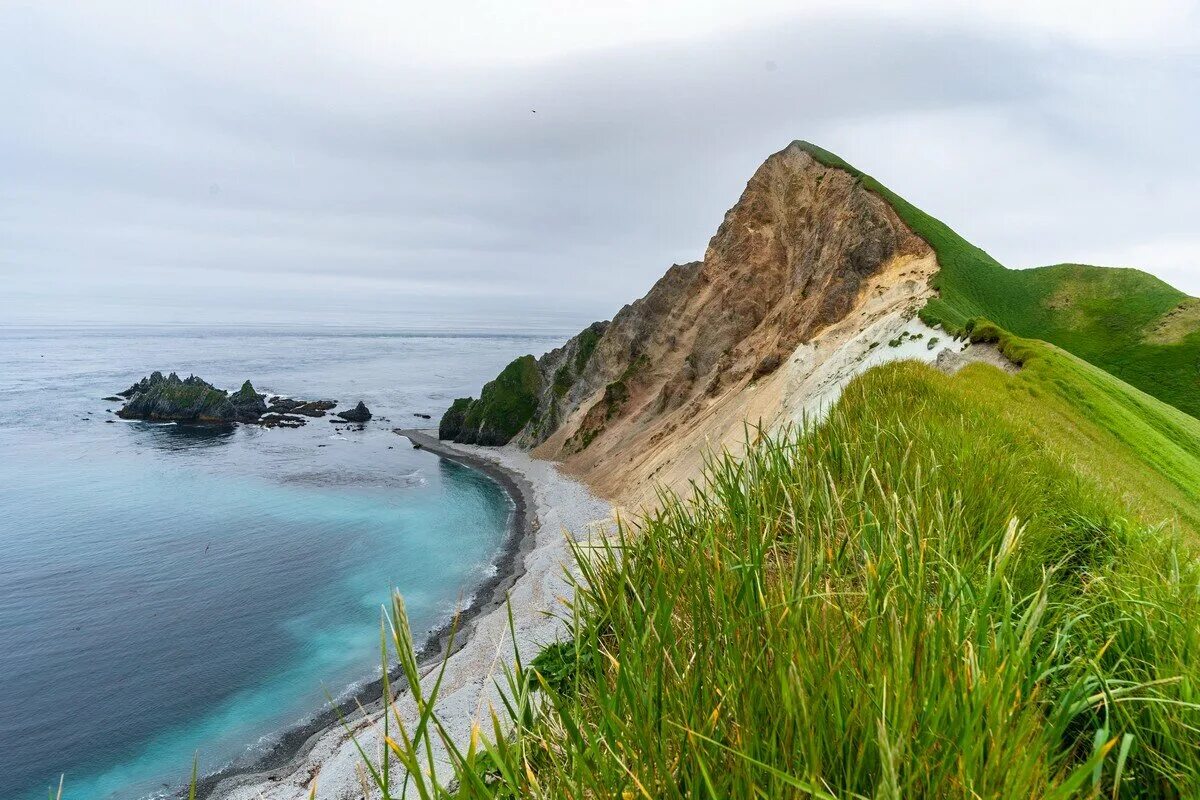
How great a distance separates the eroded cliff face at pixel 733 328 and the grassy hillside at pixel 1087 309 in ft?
6.14

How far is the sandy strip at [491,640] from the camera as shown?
59.8 ft

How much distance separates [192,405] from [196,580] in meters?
64.9

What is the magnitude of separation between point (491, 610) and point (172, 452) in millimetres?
61354

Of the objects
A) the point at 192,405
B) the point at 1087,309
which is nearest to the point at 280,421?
the point at 192,405

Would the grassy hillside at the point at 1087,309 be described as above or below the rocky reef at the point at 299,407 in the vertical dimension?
above

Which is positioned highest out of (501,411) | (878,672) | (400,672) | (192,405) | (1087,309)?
(1087,309)

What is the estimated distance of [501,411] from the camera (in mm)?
76875

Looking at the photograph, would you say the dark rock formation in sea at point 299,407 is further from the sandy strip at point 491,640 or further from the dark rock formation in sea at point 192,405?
the sandy strip at point 491,640

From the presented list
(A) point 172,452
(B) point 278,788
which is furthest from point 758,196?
(A) point 172,452

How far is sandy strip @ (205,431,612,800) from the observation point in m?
18.2

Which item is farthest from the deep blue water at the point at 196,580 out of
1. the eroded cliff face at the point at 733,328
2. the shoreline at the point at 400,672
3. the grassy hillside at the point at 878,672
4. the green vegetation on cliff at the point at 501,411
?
the eroded cliff face at the point at 733,328

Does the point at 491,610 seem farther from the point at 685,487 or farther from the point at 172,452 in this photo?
the point at 172,452

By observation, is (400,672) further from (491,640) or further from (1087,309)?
(1087,309)

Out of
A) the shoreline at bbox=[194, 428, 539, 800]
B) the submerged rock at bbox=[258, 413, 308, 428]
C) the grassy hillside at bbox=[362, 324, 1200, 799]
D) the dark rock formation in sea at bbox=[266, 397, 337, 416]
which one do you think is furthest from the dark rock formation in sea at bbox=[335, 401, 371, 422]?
the grassy hillside at bbox=[362, 324, 1200, 799]
